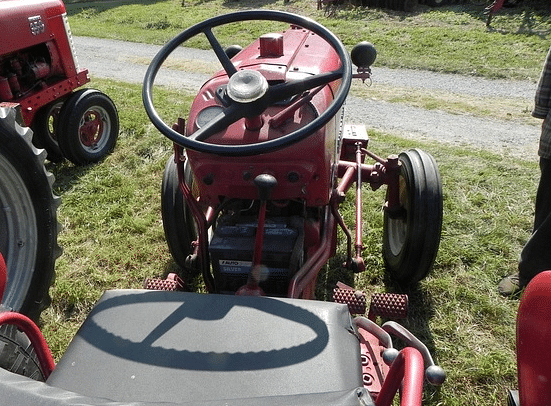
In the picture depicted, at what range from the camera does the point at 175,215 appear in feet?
8.67

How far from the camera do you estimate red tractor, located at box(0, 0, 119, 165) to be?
368 cm

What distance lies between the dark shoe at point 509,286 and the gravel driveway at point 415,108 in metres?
2.42

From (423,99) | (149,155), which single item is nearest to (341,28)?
(423,99)

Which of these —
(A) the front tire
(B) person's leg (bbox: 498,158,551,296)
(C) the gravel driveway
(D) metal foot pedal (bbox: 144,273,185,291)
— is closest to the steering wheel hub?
(D) metal foot pedal (bbox: 144,273,185,291)

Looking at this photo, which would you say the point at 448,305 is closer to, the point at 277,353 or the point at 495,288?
the point at 495,288

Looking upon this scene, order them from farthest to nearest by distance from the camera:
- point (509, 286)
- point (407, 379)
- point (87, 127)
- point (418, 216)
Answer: point (87, 127) → point (509, 286) → point (418, 216) → point (407, 379)

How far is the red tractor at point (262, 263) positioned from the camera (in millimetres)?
1111

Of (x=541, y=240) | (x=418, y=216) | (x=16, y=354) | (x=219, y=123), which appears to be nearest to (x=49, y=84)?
(x=219, y=123)

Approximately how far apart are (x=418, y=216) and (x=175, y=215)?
4.00 ft

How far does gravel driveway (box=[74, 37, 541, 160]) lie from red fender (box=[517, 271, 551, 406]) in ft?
13.3

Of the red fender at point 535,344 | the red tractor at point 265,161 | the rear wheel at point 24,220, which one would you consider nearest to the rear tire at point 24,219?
the rear wheel at point 24,220

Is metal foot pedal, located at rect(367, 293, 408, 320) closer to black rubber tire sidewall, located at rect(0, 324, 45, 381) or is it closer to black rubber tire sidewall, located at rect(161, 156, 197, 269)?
black rubber tire sidewall, located at rect(161, 156, 197, 269)

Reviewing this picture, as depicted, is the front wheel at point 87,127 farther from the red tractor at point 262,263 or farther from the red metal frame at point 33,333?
the red metal frame at point 33,333

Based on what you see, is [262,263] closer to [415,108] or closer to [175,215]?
[175,215]
